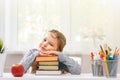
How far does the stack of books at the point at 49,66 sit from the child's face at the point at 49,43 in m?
0.18

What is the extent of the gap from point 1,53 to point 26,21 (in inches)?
71.5

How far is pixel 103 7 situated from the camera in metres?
3.27

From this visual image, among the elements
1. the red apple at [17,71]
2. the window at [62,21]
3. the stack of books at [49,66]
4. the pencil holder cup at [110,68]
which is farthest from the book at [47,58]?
the window at [62,21]

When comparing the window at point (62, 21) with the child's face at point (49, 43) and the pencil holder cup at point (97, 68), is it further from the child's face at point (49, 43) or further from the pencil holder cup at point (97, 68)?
the pencil holder cup at point (97, 68)

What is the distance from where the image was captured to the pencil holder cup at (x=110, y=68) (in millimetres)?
1502

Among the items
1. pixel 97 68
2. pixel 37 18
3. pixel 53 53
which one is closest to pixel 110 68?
pixel 97 68

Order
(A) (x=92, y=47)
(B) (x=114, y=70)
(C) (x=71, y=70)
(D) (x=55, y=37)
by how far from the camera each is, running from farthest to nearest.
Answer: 1. (A) (x=92, y=47)
2. (D) (x=55, y=37)
3. (C) (x=71, y=70)
4. (B) (x=114, y=70)

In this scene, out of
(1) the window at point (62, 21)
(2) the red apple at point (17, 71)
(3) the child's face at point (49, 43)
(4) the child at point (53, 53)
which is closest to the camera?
(2) the red apple at point (17, 71)

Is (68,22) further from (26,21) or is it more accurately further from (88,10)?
(26,21)

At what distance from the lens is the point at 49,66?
1543 millimetres

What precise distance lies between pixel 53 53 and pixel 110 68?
0.30 m

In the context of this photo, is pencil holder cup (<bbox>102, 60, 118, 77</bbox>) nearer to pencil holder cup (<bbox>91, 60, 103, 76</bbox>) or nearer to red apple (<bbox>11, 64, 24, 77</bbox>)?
pencil holder cup (<bbox>91, 60, 103, 76</bbox>)

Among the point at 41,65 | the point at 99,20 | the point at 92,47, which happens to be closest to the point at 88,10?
the point at 99,20

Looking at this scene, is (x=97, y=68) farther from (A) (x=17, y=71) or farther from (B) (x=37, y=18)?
(B) (x=37, y=18)
